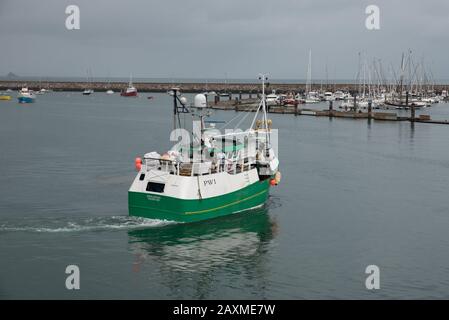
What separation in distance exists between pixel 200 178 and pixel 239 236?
3.47 meters

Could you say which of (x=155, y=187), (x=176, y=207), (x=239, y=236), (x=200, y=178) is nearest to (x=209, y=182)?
(x=200, y=178)

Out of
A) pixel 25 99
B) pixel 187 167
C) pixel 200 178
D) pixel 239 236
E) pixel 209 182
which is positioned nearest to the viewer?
pixel 200 178

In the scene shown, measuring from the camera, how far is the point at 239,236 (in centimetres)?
2970

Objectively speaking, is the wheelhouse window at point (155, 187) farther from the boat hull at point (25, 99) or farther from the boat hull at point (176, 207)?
the boat hull at point (25, 99)

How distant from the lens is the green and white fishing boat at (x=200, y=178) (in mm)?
29094

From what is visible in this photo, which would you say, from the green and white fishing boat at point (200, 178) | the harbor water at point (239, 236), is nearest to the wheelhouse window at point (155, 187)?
the green and white fishing boat at point (200, 178)

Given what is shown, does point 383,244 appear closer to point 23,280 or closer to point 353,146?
point 23,280

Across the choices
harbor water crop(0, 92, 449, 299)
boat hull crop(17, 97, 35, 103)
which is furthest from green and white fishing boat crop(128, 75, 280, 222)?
boat hull crop(17, 97, 35, 103)

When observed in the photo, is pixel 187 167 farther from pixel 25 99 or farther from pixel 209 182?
pixel 25 99

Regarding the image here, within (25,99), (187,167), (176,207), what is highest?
(25,99)

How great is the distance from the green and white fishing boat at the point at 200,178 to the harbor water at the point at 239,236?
788mm
